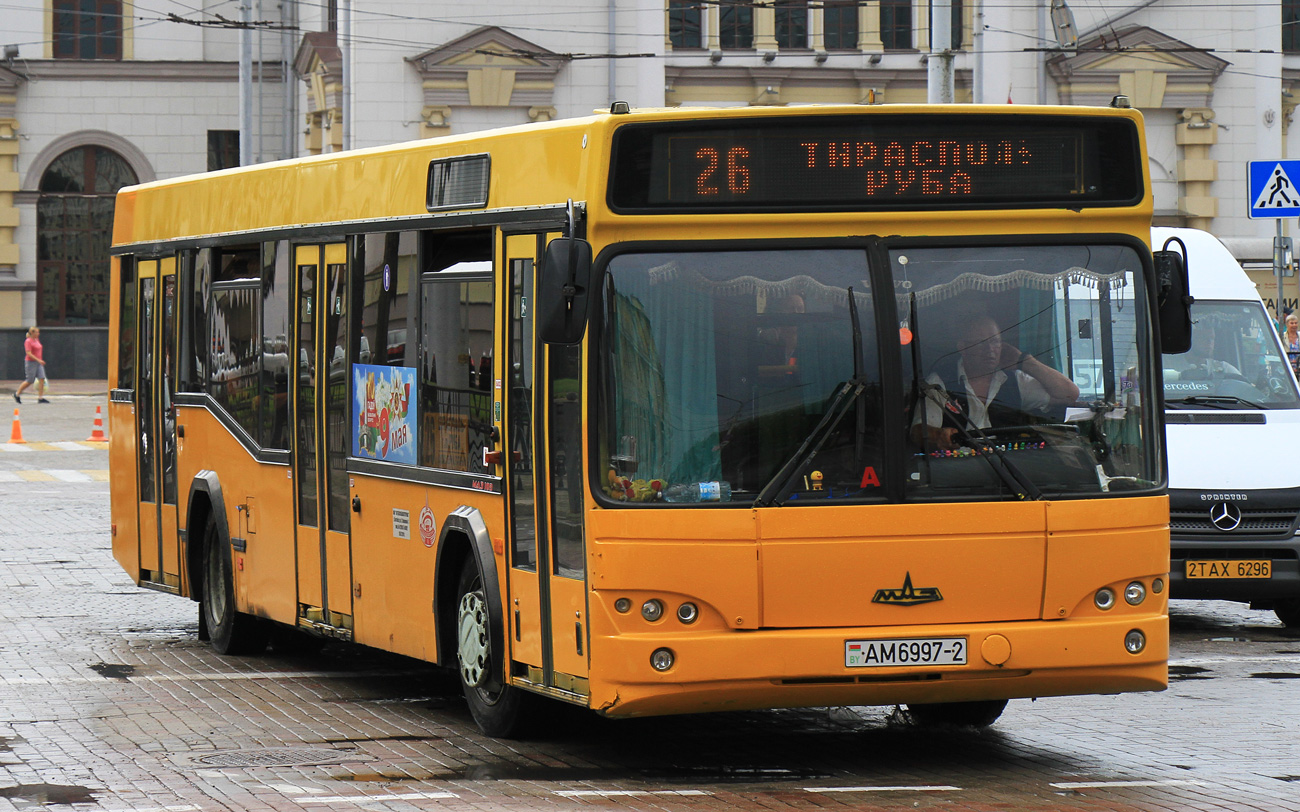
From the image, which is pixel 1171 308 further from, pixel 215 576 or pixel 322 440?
pixel 215 576

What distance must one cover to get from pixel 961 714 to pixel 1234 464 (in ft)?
12.8

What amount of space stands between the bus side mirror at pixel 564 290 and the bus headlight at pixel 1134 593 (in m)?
2.26

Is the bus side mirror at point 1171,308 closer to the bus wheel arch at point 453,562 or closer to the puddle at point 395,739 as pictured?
the bus wheel arch at point 453,562

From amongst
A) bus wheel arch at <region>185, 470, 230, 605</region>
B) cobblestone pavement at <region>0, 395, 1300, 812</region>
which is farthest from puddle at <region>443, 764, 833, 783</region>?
bus wheel arch at <region>185, 470, 230, 605</region>

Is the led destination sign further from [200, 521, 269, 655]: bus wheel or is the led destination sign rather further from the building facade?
the building facade

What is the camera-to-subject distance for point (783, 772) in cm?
859

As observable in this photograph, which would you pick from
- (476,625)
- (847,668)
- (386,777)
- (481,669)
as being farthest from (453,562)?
(847,668)

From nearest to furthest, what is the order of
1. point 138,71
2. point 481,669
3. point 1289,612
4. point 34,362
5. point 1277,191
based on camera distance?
point 481,669
point 1289,612
point 1277,191
point 34,362
point 138,71

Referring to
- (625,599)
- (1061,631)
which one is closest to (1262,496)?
(1061,631)

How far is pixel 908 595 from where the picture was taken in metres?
8.15

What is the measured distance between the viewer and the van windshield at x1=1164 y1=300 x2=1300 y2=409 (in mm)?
13883

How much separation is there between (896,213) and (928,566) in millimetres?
1285

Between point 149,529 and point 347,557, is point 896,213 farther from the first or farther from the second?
point 149,529

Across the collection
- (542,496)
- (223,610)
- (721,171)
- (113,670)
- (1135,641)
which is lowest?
(113,670)
